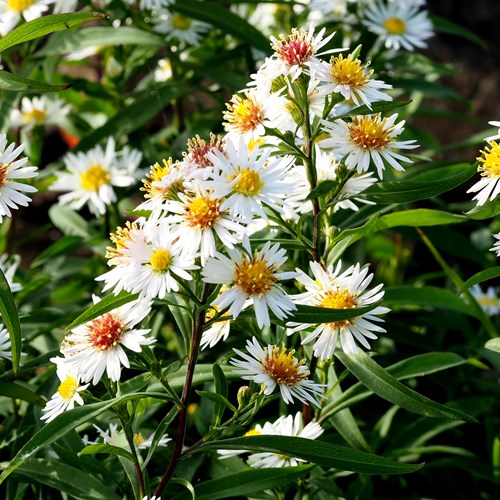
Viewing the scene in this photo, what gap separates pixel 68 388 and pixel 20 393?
274mm

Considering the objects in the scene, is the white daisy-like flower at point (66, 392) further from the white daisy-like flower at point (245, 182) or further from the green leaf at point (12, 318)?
the white daisy-like flower at point (245, 182)

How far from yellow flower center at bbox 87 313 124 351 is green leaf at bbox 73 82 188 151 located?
38.8 inches

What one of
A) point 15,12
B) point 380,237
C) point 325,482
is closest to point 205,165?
point 325,482

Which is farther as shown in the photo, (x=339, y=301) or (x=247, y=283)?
(x=339, y=301)

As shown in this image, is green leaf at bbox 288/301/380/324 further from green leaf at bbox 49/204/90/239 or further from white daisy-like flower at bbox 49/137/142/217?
green leaf at bbox 49/204/90/239

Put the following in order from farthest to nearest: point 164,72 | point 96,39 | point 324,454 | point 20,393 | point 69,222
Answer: point 164,72 < point 69,222 < point 96,39 < point 20,393 < point 324,454

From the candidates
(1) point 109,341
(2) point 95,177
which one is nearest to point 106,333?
(1) point 109,341

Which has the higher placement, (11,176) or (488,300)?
(488,300)

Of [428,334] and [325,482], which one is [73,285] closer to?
[428,334]

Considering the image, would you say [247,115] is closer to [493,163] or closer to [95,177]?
[493,163]

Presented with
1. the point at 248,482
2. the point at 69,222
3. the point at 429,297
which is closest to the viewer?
the point at 248,482

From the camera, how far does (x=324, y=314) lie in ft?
3.51

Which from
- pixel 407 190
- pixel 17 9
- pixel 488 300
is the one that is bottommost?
pixel 407 190

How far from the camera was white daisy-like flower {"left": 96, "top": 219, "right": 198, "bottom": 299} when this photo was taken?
3.28 feet
